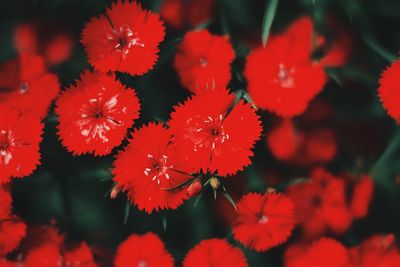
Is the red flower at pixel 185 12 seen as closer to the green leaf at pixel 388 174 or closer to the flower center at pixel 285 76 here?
the flower center at pixel 285 76

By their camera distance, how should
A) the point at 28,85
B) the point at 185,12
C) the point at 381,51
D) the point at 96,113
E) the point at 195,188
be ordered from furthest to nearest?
the point at 185,12
the point at 381,51
the point at 28,85
the point at 96,113
the point at 195,188

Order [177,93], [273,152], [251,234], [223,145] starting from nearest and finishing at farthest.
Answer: [223,145] < [251,234] < [177,93] < [273,152]

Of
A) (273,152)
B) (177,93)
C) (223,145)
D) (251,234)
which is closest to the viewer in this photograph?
(223,145)

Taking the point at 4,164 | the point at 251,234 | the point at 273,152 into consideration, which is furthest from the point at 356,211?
the point at 4,164

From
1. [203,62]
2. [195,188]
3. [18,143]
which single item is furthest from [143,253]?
[203,62]

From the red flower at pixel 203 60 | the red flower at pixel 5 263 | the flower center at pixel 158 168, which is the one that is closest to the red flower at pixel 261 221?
the flower center at pixel 158 168

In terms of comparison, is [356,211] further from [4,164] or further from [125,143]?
[4,164]

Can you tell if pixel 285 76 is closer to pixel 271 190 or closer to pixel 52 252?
pixel 271 190
